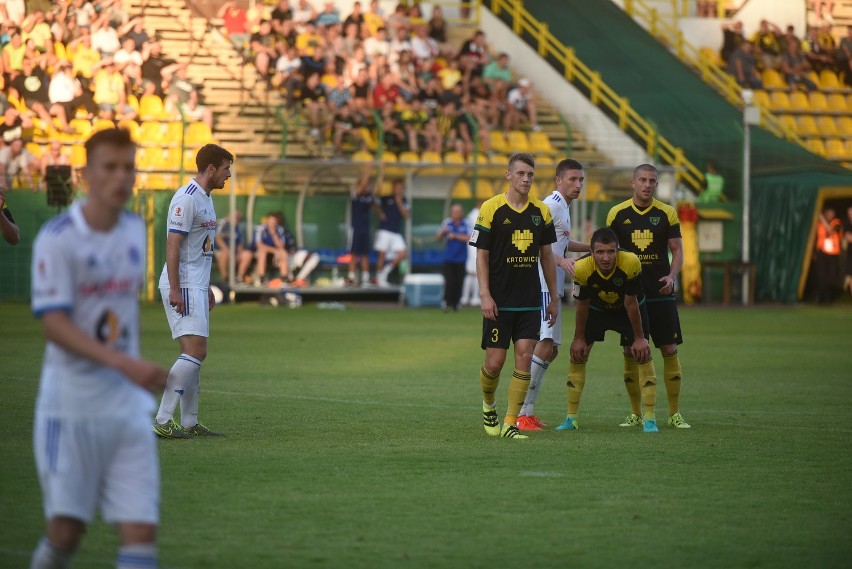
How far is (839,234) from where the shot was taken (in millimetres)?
31078

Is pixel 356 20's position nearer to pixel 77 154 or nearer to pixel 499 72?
pixel 499 72

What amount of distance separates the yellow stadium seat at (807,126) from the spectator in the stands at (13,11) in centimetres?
1983

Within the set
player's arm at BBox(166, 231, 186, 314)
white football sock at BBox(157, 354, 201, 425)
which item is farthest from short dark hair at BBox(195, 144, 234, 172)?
white football sock at BBox(157, 354, 201, 425)

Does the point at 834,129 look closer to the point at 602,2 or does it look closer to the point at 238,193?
the point at 602,2

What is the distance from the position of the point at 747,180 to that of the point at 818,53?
1023 cm

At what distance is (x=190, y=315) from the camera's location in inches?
401

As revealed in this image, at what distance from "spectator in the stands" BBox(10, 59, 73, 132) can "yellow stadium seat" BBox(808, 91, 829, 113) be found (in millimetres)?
20288

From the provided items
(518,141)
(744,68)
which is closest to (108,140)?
(518,141)

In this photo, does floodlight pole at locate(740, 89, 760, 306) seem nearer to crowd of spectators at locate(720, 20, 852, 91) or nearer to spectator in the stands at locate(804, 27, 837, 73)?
crowd of spectators at locate(720, 20, 852, 91)

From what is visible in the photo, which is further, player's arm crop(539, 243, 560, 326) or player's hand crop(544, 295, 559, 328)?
player's hand crop(544, 295, 559, 328)

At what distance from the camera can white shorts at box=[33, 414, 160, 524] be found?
494cm

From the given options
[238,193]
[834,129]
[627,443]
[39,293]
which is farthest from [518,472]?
[834,129]

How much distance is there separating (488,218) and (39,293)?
233 inches

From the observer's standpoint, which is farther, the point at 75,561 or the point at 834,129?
the point at 834,129
